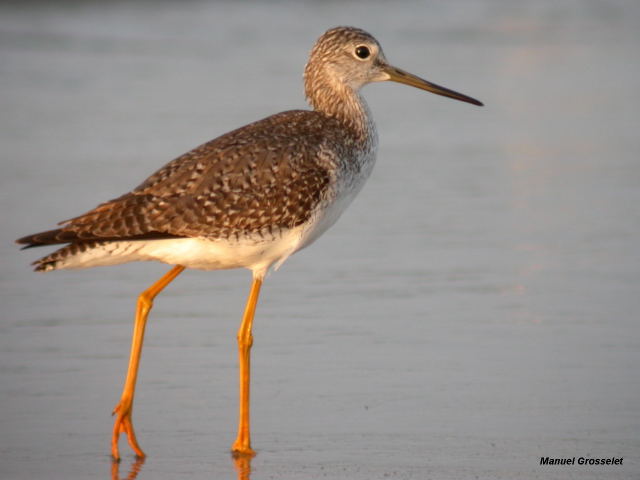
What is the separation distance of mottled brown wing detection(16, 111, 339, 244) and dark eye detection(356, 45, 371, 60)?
3.75 ft

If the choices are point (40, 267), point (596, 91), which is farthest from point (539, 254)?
point (596, 91)

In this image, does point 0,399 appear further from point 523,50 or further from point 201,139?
point 523,50

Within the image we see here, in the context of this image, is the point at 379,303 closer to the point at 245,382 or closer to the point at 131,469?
the point at 245,382

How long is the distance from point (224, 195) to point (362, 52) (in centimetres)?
184

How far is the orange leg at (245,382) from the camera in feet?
22.8

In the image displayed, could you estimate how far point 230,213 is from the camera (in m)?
7.32

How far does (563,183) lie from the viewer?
12758mm

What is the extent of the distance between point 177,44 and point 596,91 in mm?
8479

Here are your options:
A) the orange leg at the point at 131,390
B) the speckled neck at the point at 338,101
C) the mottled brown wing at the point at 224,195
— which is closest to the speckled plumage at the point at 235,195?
the mottled brown wing at the point at 224,195

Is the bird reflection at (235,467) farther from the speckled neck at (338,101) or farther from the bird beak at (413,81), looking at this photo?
the bird beak at (413,81)

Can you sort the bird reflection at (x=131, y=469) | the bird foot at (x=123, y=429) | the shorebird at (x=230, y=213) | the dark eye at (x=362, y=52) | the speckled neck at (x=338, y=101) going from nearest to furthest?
1. the bird reflection at (x=131, y=469)
2. the bird foot at (x=123, y=429)
3. the shorebird at (x=230, y=213)
4. the speckled neck at (x=338, y=101)
5. the dark eye at (x=362, y=52)

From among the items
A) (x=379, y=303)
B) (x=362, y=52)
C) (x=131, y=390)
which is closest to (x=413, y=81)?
(x=362, y=52)

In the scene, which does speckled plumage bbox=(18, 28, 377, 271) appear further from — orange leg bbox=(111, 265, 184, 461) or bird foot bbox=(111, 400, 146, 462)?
bird foot bbox=(111, 400, 146, 462)

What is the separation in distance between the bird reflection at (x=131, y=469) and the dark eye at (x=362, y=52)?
3.32m
